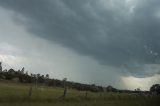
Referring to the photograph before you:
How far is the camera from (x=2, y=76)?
382ft

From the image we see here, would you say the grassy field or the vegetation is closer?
the grassy field

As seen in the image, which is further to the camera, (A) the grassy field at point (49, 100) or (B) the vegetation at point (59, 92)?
(B) the vegetation at point (59, 92)

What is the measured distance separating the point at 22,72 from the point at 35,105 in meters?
102

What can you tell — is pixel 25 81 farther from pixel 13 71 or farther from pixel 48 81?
pixel 48 81

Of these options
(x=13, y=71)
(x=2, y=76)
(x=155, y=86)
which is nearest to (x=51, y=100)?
(x=2, y=76)

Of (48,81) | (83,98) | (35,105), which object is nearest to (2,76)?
(48,81)

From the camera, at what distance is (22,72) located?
13912cm

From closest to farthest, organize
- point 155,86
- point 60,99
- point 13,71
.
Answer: point 60,99, point 13,71, point 155,86

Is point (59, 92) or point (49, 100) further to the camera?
point (59, 92)

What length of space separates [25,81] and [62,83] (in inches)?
1096

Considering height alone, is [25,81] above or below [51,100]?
above

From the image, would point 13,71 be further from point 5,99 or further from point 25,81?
point 5,99

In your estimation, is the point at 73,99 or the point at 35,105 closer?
the point at 35,105

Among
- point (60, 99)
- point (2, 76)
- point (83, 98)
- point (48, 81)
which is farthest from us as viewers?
point (48, 81)
